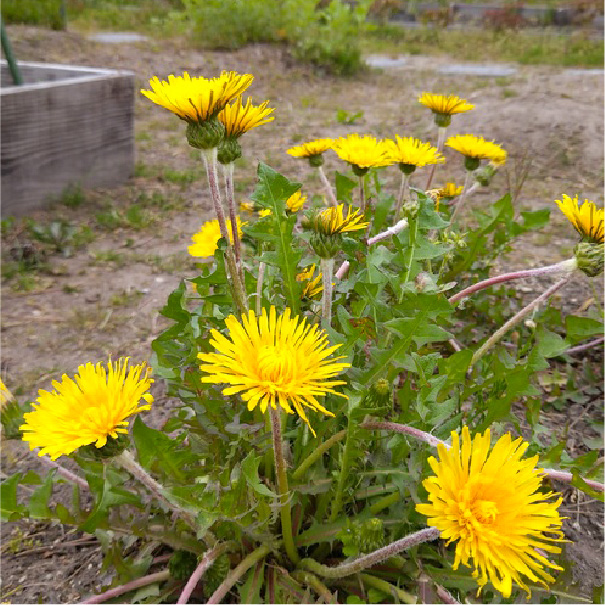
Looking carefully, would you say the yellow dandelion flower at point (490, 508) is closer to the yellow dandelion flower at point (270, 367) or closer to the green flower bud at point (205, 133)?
the yellow dandelion flower at point (270, 367)

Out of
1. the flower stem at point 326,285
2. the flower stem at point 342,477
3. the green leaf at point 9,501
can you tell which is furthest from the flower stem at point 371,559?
the green leaf at point 9,501

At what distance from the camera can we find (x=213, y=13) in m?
8.33

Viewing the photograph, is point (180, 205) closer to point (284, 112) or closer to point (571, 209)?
point (284, 112)

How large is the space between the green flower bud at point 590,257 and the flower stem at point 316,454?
2.41 feet

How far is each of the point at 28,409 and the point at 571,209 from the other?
154 centimetres

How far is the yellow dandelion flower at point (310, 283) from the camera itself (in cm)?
169

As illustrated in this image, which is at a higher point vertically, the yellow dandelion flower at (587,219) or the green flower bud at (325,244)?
the yellow dandelion flower at (587,219)

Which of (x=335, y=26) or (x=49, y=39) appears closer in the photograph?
(x=49, y=39)

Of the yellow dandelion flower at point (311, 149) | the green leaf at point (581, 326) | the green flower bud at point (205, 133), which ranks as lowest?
the green leaf at point (581, 326)

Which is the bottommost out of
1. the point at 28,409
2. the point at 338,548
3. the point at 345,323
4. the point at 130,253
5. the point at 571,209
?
the point at 130,253

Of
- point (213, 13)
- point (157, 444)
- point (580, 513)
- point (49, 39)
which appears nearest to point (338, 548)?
point (157, 444)

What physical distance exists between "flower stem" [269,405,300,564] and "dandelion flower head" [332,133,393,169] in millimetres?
977

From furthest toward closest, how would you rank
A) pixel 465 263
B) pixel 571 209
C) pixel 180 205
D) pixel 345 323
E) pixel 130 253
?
pixel 180 205 → pixel 130 253 → pixel 465 263 → pixel 571 209 → pixel 345 323

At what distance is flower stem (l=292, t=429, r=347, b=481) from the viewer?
1.37 metres
